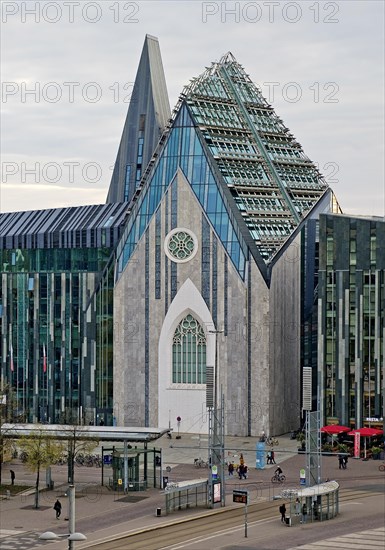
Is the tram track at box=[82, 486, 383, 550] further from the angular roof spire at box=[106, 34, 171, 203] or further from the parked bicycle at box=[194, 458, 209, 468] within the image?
the angular roof spire at box=[106, 34, 171, 203]

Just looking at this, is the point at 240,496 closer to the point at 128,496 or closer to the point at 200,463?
the point at 128,496

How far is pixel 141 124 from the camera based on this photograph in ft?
606

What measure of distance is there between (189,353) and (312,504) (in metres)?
49.0

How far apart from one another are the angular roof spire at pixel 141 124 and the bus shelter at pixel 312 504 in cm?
9954

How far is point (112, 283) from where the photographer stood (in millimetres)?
138500

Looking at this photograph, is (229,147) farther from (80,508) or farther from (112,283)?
(80,508)

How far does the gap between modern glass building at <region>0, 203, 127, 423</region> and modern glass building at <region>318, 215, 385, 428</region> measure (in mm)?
26408

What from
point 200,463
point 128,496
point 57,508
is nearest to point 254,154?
point 200,463

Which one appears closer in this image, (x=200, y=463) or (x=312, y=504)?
(x=312, y=504)

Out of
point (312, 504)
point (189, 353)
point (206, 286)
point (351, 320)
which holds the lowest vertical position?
point (312, 504)

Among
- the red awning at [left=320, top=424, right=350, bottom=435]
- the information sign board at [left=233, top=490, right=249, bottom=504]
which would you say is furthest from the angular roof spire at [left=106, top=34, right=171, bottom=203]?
the information sign board at [left=233, top=490, right=249, bottom=504]

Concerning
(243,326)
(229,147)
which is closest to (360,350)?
(243,326)

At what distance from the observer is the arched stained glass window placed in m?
133

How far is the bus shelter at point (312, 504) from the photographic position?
84.7 metres
